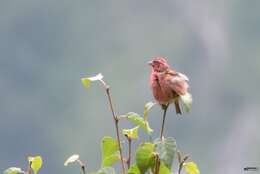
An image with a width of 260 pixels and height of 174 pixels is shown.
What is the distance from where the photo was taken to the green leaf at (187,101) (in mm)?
955

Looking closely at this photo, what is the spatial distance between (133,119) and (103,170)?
0.32 feet

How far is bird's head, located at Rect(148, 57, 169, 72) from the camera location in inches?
41.6

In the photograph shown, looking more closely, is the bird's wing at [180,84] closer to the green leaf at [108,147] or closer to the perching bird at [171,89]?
the perching bird at [171,89]

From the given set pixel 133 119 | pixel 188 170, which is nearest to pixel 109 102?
pixel 133 119

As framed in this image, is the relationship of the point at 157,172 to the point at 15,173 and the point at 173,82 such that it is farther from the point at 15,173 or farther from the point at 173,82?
the point at 15,173

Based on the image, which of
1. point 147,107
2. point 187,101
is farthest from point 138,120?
point 187,101

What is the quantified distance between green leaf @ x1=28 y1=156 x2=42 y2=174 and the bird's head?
0.24m

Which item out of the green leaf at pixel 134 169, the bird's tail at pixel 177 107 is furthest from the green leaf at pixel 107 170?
the bird's tail at pixel 177 107

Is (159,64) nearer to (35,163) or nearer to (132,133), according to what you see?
(132,133)

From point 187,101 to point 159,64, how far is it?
0.45 ft

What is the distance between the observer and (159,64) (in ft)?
3.55

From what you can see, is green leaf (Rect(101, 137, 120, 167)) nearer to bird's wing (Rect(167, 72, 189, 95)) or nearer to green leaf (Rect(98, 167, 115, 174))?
green leaf (Rect(98, 167, 115, 174))

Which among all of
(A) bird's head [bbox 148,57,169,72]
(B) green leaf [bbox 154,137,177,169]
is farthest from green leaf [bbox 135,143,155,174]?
(A) bird's head [bbox 148,57,169,72]

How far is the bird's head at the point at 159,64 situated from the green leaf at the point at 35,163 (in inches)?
9.4
